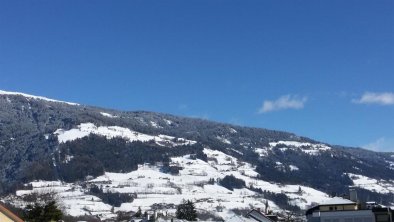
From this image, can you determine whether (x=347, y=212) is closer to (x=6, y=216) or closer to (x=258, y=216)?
(x=258, y=216)

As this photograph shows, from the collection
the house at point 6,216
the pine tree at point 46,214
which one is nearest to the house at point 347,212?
the pine tree at point 46,214

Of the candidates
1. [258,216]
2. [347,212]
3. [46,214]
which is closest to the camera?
[347,212]

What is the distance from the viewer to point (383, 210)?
5256 centimetres

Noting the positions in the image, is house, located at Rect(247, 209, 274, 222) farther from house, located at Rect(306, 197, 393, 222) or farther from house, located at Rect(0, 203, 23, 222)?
house, located at Rect(0, 203, 23, 222)

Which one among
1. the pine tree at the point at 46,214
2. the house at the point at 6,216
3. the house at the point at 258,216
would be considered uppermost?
the house at the point at 258,216

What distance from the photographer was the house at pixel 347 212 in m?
52.6

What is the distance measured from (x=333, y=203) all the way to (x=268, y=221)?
15.9 meters

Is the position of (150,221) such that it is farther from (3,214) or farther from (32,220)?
(3,214)

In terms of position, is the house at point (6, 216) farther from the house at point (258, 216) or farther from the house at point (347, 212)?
the house at point (258, 216)

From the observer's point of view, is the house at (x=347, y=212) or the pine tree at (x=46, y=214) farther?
the pine tree at (x=46, y=214)

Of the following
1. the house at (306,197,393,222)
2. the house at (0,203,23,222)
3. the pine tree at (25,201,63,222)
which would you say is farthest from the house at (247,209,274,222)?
the house at (0,203,23,222)

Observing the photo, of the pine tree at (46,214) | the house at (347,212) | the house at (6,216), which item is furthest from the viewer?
the pine tree at (46,214)

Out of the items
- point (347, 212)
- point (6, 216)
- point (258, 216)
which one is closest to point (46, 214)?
point (258, 216)

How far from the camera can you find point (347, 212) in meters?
53.4
